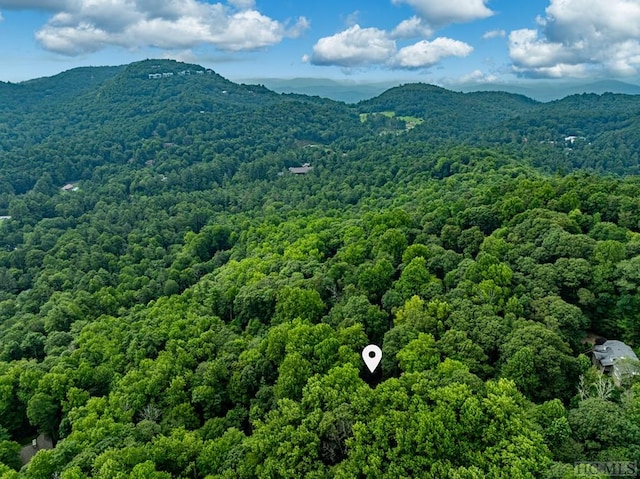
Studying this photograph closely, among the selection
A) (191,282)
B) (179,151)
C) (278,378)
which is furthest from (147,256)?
(179,151)

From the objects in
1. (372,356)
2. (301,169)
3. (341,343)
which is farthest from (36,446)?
(301,169)

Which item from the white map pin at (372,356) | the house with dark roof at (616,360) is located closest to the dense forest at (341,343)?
the white map pin at (372,356)

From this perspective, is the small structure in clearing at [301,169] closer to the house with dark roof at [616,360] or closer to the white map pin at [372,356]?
the white map pin at [372,356]

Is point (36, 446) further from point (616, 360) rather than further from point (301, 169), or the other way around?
point (301, 169)

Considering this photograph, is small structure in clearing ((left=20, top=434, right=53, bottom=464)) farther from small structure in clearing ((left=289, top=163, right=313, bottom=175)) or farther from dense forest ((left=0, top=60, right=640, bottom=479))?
small structure in clearing ((left=289, top=163, right=313, bottom=175))

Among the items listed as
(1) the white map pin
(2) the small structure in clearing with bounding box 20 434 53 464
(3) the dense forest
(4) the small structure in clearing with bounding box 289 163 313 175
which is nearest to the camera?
(3) the dense forest

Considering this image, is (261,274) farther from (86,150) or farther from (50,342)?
(86,150)

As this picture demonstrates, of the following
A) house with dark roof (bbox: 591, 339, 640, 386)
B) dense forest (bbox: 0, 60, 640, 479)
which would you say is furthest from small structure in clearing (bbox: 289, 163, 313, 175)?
house with dark roof (bbox: 591, 339, 640, 386)
